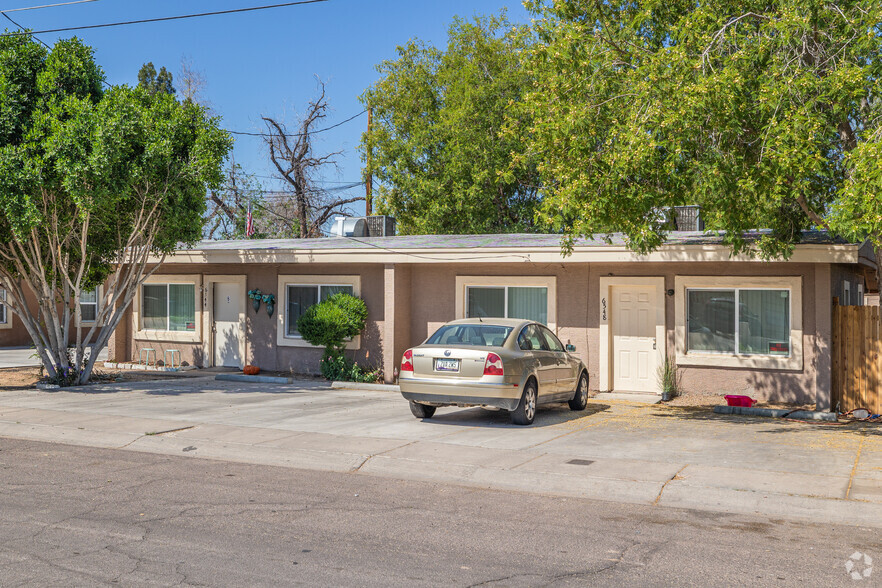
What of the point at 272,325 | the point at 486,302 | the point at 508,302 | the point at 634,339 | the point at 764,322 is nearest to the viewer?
the point at 764,322

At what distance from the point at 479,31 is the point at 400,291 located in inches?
686

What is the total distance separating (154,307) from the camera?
21125mm

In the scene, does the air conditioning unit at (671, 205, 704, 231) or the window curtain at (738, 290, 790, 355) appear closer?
the window curtain at (738, 290, 790, 355)

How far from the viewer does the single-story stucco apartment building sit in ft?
46.4

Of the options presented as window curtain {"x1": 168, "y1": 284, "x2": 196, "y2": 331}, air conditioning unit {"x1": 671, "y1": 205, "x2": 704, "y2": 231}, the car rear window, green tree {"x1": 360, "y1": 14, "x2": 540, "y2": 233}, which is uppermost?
green tree {"x1": 360, "y1": 14, "x2": 540, "y2": 233}

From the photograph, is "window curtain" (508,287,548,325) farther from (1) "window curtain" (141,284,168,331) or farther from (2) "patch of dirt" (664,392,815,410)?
(1) "window curtain" (141,284,168,331)

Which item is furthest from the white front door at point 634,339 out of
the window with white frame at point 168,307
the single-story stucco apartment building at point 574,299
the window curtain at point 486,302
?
the window with white frame at point 168,307

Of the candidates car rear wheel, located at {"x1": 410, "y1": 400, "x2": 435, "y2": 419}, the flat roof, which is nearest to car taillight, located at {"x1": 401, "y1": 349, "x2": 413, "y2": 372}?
car rear wheel, located at {"x1": 410, "y1": 400, "x2": 435, "y2": 419}

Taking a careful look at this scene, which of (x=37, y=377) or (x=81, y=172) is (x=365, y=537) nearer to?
(x=81, y=172)

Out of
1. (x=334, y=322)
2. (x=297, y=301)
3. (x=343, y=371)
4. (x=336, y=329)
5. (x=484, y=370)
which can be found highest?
(x=297, y=301)

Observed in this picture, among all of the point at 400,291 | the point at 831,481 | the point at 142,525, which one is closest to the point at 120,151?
the point at 400,291

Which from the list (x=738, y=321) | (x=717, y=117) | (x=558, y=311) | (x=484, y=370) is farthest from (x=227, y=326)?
(x=717, y=117)

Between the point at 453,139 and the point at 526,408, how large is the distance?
1897 centimetres

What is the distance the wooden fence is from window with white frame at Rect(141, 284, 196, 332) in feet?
47.4
